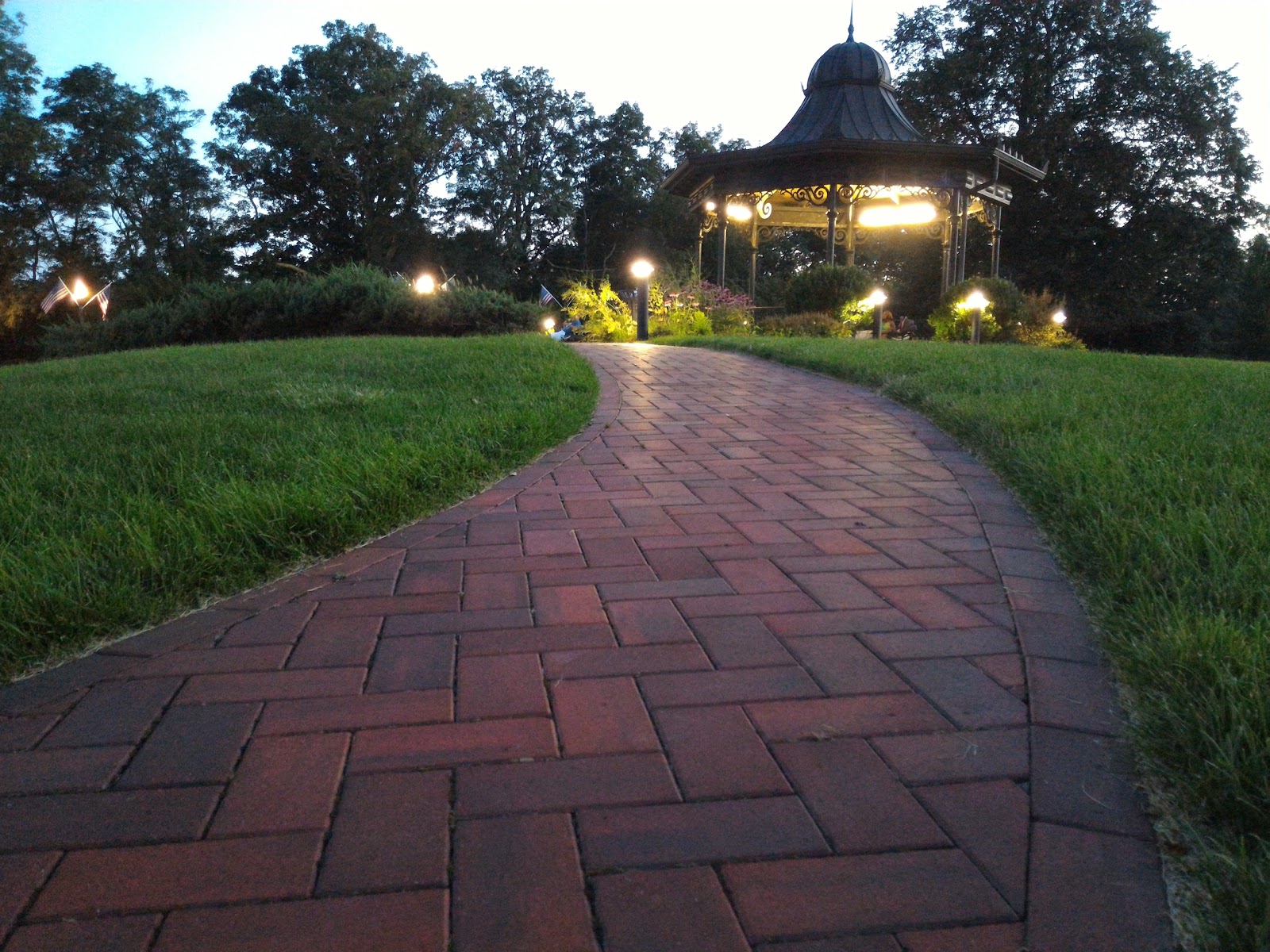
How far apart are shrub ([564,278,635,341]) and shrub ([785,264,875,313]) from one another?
2785 mm

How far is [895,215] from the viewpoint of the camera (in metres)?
20.7

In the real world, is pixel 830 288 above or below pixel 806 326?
above

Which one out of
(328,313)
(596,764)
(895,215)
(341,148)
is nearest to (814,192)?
(895,215)

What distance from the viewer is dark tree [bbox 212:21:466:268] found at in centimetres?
3503

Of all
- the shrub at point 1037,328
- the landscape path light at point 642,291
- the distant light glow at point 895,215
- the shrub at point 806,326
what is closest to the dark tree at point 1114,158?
the distant light glow at point 895,215

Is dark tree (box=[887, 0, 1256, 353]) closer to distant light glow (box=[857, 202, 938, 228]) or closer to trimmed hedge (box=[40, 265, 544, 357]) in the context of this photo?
distant light glow (box=[857, 202, 938, 228])

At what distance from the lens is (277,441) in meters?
4.50

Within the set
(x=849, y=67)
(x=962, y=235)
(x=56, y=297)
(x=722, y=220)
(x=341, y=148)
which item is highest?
(x=341, y=148)

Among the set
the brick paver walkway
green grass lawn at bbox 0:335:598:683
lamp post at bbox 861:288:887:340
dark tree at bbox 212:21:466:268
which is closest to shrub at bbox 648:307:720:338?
lamp post at bbox 861:288:887:340

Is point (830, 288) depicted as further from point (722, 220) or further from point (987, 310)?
point (722, 220)

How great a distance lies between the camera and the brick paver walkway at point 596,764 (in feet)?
4.81

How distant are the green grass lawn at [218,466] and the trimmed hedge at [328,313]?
523cm

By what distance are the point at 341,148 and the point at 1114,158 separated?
26029 mm

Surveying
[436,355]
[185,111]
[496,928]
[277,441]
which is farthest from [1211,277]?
[185,111]
